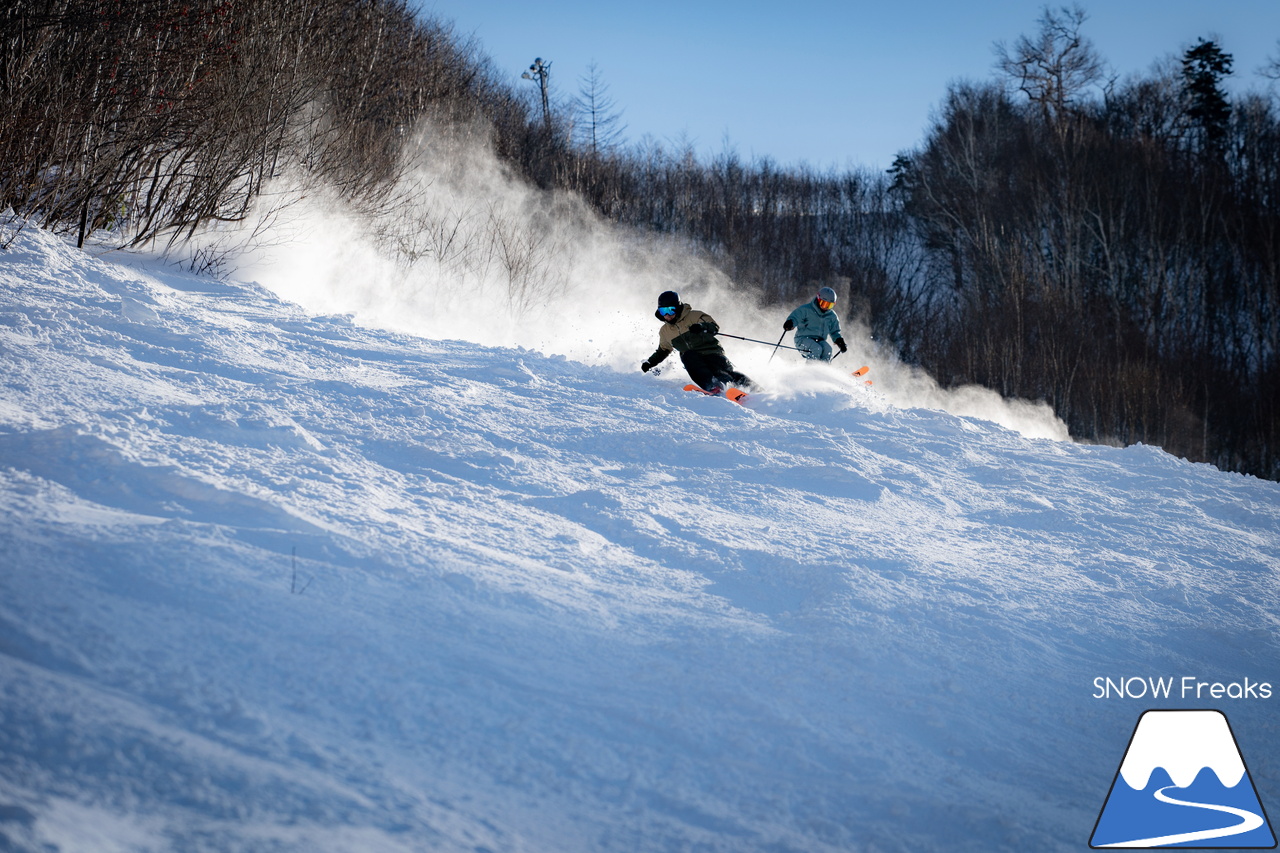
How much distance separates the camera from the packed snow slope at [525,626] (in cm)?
158

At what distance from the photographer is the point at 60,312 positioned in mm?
4652

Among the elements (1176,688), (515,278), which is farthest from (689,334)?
(515,278)

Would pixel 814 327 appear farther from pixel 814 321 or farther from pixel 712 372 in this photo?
pixel 712 372

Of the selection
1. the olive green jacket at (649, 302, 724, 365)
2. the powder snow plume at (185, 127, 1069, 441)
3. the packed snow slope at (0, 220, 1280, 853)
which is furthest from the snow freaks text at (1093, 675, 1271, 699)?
the olive green jacket at (649, 302, 724, 365)

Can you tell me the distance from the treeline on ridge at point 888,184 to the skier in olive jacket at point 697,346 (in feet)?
18.5

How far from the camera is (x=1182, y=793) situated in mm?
2266

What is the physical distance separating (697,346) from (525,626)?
519 centimetres

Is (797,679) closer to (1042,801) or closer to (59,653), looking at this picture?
(1042,801)

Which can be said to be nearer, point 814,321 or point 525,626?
point 525,626

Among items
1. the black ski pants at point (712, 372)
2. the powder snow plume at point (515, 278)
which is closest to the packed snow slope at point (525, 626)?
the black ski pants at point (712, 372)

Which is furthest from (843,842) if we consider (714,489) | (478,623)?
(714,489)

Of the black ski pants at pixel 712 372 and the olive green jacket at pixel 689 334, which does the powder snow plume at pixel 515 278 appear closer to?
the black ski pants at pixel 712 372

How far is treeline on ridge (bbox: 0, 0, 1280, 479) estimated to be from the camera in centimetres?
719

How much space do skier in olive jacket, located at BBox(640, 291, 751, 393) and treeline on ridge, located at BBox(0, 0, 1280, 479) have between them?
564 cm
